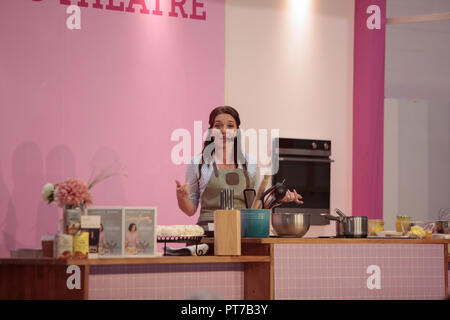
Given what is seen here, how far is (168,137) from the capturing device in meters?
4.82

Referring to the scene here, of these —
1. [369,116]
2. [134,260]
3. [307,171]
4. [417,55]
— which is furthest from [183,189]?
[417,55]

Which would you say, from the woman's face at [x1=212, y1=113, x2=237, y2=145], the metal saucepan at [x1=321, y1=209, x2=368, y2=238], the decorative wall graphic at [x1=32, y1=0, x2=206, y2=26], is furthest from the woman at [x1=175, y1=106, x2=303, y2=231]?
the decorative wall graphic at [x1=32, y1=0, x2=206, y2=26]

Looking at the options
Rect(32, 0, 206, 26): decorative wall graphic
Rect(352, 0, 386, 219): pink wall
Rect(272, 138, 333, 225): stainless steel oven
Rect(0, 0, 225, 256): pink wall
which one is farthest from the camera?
Rect(352, 0, 386, 219): pink wall

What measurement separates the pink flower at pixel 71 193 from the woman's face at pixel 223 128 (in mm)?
1364

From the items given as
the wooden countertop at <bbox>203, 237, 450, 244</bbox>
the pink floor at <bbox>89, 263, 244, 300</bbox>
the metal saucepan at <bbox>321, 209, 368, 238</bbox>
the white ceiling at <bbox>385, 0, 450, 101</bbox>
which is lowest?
the pink floor at <bbox>89, 263, 244, 300</bbox>

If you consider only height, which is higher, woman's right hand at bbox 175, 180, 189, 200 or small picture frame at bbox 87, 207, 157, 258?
woman's right hand at bbox 175, 180, 189, 200

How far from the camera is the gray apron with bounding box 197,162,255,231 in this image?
3.88 m

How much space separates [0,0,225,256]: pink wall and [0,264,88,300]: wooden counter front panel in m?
1.78

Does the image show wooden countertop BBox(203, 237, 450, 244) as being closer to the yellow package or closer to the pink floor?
the pink floor

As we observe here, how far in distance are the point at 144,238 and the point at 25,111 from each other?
6.96 feet

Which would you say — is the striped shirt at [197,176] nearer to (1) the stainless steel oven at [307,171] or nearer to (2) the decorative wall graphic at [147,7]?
(1) the stainless steel oven at [307,171]

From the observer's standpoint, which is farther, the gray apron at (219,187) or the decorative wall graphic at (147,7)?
the decorative wall graphic at (147,7)

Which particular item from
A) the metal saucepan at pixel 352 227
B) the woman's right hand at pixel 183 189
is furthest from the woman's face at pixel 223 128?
the metal saucepan at pixel 352 227

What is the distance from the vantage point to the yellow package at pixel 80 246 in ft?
8.43
